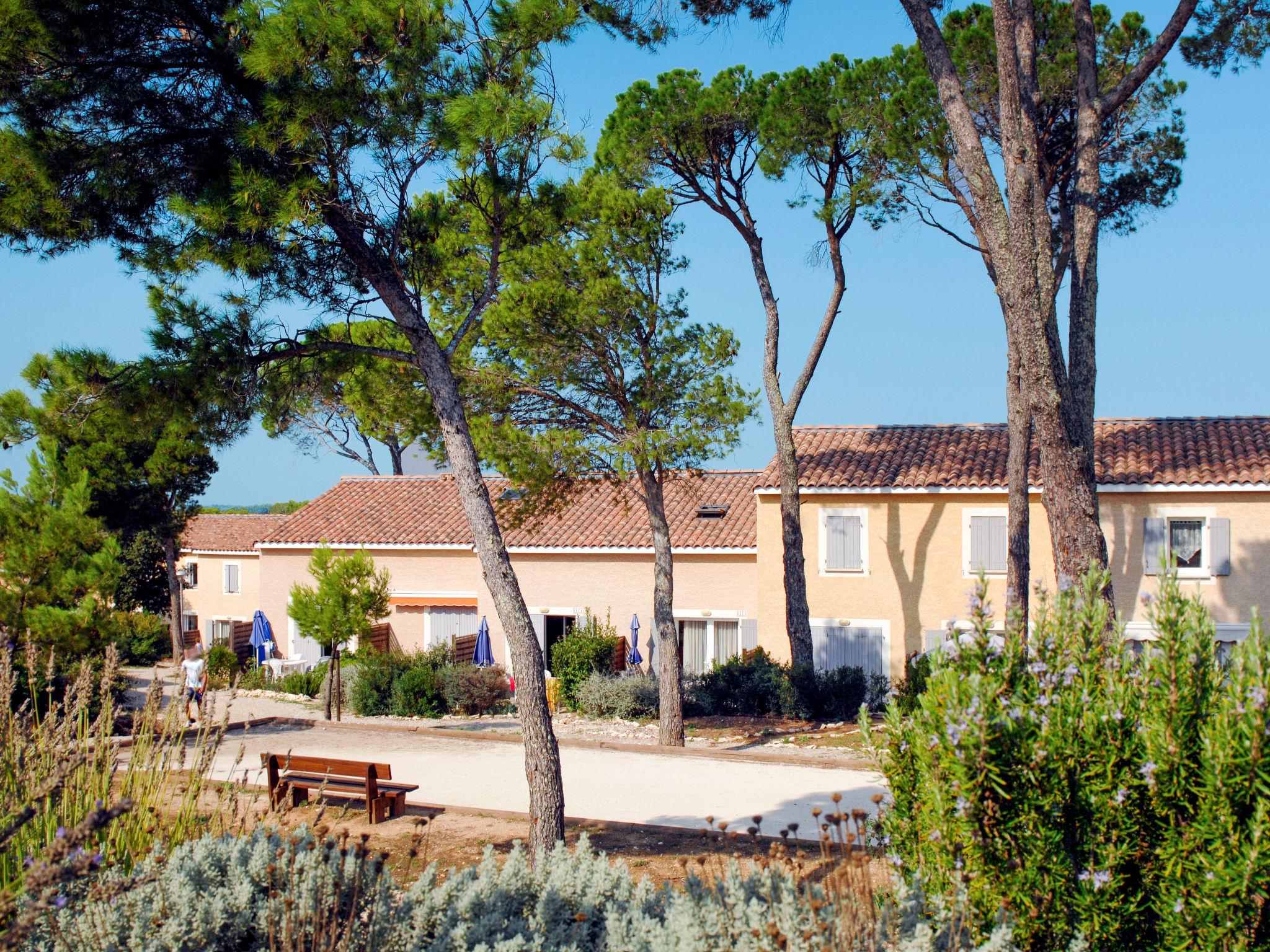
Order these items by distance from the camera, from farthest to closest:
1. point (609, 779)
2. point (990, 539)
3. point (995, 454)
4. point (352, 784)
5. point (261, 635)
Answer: point (261, 635)
point (995, 454)
point (990, 539)
point (609, 779)
point (352, 784)

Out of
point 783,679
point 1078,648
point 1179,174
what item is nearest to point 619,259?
point 783,679

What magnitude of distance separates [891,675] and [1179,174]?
11284mm

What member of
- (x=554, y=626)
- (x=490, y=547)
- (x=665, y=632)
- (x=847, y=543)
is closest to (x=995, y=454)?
(x=847, y=543)

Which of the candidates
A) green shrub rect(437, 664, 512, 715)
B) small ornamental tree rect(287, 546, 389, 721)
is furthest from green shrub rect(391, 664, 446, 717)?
small ornamental tree rect(287, 546, 389, 721)

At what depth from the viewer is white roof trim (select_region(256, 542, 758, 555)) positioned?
84.4 feet

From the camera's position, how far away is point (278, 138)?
8180 mm

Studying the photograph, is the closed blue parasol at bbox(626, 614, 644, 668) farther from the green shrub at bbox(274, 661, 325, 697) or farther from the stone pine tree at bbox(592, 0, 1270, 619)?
the stone pine tree at bbox(592, 0, 1270, 619)

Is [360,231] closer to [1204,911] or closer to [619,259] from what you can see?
[1204,911]

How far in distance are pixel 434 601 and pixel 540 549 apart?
395 centimetres

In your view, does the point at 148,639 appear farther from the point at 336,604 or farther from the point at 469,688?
the point at 336,604

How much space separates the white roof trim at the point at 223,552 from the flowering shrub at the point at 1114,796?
3766cm

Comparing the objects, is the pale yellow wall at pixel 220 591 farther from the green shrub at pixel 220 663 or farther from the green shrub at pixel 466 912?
the green shrub at pixel 466 912

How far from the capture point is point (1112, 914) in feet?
12.6

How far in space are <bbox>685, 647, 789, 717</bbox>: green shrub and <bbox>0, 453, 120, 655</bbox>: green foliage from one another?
1114cm
